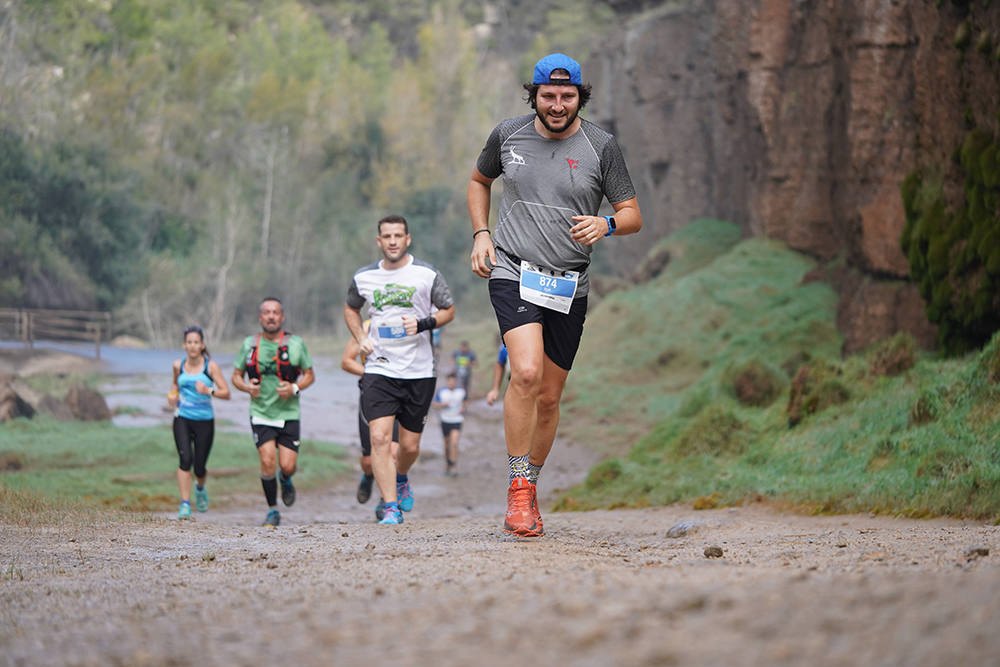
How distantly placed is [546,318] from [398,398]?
284 centimetres

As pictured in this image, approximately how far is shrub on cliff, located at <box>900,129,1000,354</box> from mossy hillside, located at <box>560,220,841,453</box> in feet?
16.8

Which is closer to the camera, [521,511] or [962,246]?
[521,511]

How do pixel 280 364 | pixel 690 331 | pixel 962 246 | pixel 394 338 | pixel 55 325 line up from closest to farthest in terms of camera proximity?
pixel 394 338 < pixel 280 364 < pixel 962 246 < pixel 55 325 < pixel 690 331

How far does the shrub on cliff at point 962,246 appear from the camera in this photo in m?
11.3

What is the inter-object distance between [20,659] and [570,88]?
4163 millimetres

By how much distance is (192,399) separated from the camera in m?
11.2

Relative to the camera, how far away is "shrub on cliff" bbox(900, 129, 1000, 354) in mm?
11344

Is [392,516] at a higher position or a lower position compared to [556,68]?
lower

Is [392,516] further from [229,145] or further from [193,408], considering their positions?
[229,145]

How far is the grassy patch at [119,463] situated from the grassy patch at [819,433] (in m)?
4.92

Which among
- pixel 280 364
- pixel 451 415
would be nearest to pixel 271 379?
pixel 280 364

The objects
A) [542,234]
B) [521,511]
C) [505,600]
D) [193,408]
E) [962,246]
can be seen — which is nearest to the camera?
[505,600]

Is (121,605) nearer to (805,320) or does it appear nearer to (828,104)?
(805,320)

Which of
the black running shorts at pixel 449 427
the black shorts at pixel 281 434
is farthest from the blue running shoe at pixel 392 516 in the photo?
the black running shorts at pixel 449 427
